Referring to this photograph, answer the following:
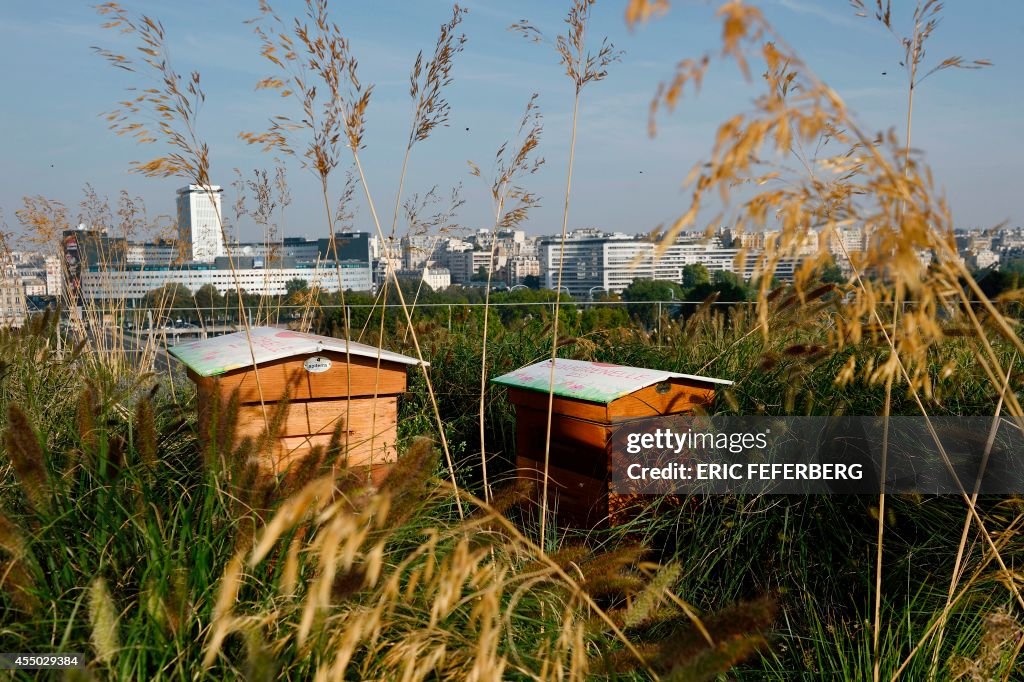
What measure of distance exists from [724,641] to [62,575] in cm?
154

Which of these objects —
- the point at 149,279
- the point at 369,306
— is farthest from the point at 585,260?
the point at 369,306

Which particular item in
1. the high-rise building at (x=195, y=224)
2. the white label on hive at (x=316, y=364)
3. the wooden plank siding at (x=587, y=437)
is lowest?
the wooden plank siding at (x=587, y=437)

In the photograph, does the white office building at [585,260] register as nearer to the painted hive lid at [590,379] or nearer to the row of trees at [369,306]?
the row of trees at [369,306]

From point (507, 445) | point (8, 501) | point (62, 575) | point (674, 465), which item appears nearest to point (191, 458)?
point (8, 501)

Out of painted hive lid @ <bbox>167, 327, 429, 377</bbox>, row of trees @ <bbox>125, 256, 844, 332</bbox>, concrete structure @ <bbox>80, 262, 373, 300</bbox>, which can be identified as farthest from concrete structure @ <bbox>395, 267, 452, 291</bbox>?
concrete structure @ <bbox>80, 262, 373, 300</bbox>

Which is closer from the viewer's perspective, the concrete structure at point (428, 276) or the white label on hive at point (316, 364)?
the white label on hive at point (316, 364)

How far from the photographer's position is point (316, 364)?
3.87 meters

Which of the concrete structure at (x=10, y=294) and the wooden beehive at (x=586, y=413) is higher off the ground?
the concrete structure at (x=10, y=294)

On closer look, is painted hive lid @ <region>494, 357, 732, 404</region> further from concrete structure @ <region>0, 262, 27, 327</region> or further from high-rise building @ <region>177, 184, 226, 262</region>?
concrete structure @ <region>0, 262, 27, 327</region>

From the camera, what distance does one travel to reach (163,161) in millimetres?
2955

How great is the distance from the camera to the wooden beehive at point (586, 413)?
12.4 ft

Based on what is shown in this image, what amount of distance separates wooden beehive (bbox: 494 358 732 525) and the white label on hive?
0.87 metres

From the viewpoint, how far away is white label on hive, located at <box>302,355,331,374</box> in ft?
12.6

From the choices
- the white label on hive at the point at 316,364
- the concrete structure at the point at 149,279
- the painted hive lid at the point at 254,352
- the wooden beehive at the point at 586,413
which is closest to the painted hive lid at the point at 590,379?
the wooden beehive at the point at 586,413
